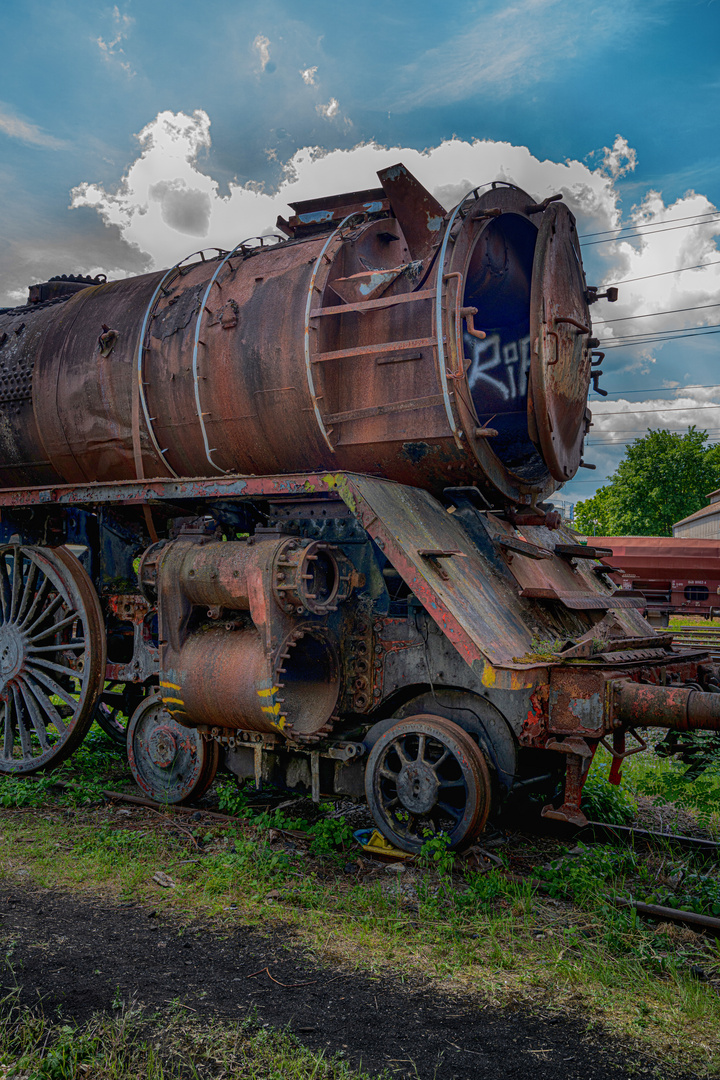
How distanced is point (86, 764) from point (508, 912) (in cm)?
456

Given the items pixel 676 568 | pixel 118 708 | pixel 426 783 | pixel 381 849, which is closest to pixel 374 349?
pixel 426 783

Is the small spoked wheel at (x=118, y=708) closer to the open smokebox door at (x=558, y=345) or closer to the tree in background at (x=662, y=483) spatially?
the open smokebox door at (x=558, y=345)

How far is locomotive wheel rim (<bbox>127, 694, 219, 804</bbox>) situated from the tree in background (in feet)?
154

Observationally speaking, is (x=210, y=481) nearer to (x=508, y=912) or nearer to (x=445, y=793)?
(x=445, y=793)

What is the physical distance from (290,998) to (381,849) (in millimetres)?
1560

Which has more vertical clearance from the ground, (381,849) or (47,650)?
(47,650)

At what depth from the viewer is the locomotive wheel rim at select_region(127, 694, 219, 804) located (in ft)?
18.7

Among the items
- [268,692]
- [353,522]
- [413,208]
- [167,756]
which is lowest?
[167,756]

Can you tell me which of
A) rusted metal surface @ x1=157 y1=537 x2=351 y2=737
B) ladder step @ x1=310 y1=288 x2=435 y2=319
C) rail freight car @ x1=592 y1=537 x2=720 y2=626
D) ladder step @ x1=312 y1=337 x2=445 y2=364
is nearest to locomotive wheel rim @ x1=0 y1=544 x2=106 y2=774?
rusted metal surface @ x1=157 y1=537 x2=351 y2=737

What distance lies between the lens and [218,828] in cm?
541

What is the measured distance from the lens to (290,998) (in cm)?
331

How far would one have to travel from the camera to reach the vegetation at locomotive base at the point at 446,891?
336cm

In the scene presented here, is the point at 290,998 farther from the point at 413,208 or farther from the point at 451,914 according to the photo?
the point at 413,208

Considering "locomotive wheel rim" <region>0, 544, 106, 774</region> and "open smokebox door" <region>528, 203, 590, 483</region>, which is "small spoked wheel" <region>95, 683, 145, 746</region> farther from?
"open smokebox door" <region>528, 203, 590, 483</region>
